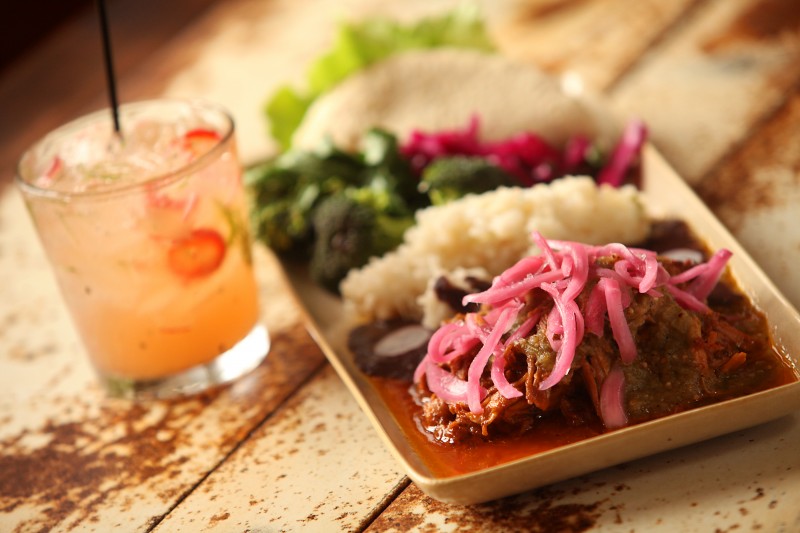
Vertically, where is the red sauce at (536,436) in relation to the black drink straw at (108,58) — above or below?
below

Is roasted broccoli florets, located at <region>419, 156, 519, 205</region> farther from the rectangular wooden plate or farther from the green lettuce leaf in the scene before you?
the green lettuce leaf

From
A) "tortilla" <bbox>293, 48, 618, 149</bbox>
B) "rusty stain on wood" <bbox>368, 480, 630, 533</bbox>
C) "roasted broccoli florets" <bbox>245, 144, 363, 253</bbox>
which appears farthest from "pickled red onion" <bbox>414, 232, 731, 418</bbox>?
"tortilla" <bbox>293, 48, 618, 149</bbox>

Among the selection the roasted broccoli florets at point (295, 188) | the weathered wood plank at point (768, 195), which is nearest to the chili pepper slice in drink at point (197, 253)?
the roasted broccoli florets at point (295, 188)

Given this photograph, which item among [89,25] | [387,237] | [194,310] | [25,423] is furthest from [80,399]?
[89,25]

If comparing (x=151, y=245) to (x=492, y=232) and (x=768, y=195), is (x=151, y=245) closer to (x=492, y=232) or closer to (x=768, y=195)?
(x=492, y=232)

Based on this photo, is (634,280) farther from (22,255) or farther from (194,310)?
(22,255)

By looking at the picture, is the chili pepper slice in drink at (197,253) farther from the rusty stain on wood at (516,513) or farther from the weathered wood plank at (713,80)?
the weathered wood plank at (713,80)

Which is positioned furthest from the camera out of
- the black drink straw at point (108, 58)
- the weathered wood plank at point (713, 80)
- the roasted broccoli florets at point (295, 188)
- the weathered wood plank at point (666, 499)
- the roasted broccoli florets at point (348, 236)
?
the weathered wood plank at point (713, 80)
